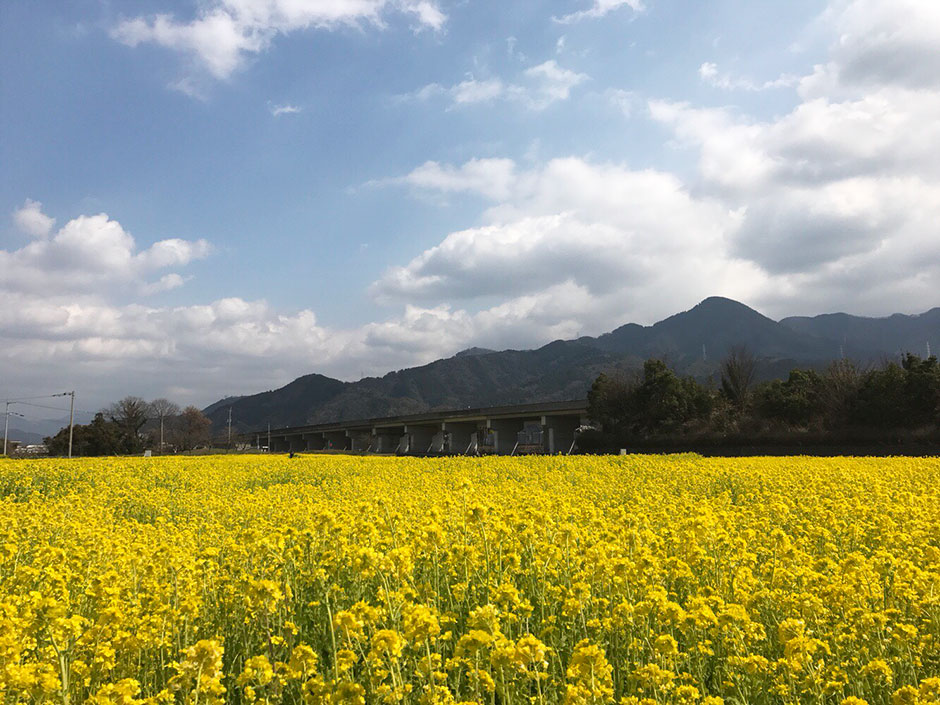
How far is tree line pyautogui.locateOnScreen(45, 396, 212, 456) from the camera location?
246 ft

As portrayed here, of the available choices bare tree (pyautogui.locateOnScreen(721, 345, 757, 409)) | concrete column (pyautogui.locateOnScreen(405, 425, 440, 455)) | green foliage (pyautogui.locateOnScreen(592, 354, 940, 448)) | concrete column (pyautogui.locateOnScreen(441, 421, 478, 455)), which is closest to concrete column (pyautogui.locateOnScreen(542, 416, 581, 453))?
green foliage (pyautogui.locateOnScreen(592, 354, 940, 448))

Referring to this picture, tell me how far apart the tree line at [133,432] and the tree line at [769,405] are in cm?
5919

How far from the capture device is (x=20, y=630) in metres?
3.25

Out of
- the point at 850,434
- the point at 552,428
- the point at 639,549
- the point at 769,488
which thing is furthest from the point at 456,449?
the point at 639,549

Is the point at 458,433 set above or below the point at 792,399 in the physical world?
below

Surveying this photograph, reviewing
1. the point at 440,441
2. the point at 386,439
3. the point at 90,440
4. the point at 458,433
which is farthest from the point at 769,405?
the point at 90,440

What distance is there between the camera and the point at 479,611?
10.3ft

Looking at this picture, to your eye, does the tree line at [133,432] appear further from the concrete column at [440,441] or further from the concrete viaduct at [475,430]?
the concrete column at [440,441]

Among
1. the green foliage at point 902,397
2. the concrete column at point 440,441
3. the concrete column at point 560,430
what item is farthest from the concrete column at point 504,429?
the green foliage at point 902,397

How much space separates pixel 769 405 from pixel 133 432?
263 ft

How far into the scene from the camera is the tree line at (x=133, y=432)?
246 feet

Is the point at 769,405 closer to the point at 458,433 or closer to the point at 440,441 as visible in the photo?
the point at 458,433

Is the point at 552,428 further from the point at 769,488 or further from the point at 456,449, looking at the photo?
the point at 769,488

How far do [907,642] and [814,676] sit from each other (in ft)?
4.13
